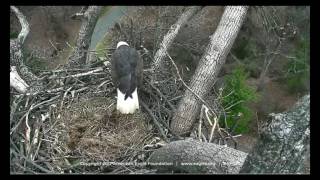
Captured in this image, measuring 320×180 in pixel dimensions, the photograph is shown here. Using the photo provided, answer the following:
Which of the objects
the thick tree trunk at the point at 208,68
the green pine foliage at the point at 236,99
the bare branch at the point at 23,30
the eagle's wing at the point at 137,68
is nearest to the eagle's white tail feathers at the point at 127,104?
the eagle's wing at the point at 137,68

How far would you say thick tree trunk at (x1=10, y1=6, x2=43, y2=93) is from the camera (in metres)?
6.36

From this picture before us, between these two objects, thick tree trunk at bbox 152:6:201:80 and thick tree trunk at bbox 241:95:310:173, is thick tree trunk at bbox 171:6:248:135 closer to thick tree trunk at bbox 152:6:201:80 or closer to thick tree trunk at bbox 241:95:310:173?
A: thick tree trunk at bbox 152:6:201:80

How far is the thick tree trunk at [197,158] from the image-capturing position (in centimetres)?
462

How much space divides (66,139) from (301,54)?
792 cm

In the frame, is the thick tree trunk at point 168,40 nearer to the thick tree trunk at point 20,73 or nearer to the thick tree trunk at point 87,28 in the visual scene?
the thick tree trunk at point 87,28

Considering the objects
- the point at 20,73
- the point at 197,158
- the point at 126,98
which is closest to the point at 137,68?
the point at 126,98

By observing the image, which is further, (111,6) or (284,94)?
(284,94)

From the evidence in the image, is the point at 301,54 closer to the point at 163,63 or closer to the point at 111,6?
the point at 111,6

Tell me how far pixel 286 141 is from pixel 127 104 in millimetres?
2351

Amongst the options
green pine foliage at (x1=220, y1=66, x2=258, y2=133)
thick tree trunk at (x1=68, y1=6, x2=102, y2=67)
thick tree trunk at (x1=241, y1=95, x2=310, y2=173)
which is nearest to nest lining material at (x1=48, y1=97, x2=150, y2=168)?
thick tree trunk at (x1=68, y1=6, x2=102, y2=67)

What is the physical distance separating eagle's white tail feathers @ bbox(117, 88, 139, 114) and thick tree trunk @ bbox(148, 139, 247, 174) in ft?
2.59

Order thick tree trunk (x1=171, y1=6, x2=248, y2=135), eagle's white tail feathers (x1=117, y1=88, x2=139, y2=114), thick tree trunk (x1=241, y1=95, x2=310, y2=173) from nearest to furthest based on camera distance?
thick tree trunk (x1=241, y1=95, x2=310, y2=173) → eagle's white tail feathers (x1=117, y1=88, x2=139, y2=114) → thick tree trunk (x1=171, y1=6, x2=248, y2=135)

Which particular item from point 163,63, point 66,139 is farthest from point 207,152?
point 163,63

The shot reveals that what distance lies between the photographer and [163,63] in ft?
23.0
